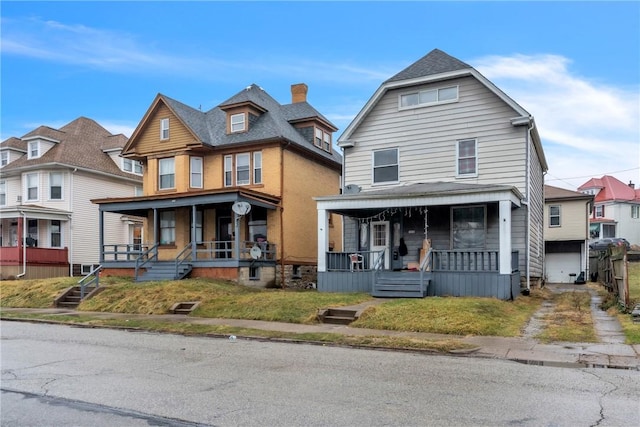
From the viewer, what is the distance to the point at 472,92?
1992 centimetres

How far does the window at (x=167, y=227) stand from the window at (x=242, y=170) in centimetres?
379

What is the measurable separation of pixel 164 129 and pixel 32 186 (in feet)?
37.5

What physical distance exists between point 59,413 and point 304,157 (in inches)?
823

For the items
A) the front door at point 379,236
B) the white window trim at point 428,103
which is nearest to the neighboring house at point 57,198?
the front door at point 379,236

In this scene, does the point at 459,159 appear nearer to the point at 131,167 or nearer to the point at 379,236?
the point at 379,236

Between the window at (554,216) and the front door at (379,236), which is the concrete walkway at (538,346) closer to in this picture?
the front door at (379,236)

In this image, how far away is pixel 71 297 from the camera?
63.6ft

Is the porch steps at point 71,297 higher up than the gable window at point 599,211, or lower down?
lower down

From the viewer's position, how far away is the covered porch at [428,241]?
16.5 m

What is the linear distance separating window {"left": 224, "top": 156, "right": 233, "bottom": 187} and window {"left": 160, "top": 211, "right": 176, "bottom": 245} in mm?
3127

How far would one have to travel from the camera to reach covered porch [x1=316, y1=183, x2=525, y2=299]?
16531 mm

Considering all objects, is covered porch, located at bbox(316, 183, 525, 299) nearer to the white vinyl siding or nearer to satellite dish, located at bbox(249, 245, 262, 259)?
the white vinyl siding

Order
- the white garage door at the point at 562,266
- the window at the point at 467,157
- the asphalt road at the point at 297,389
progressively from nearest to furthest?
1. the asphalt road at the point at 297,389
2. the window at the point at 467,157
3. the white garage door at the point at 562,266

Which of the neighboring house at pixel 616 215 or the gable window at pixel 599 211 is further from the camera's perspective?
the gable window at pixel 599 211
